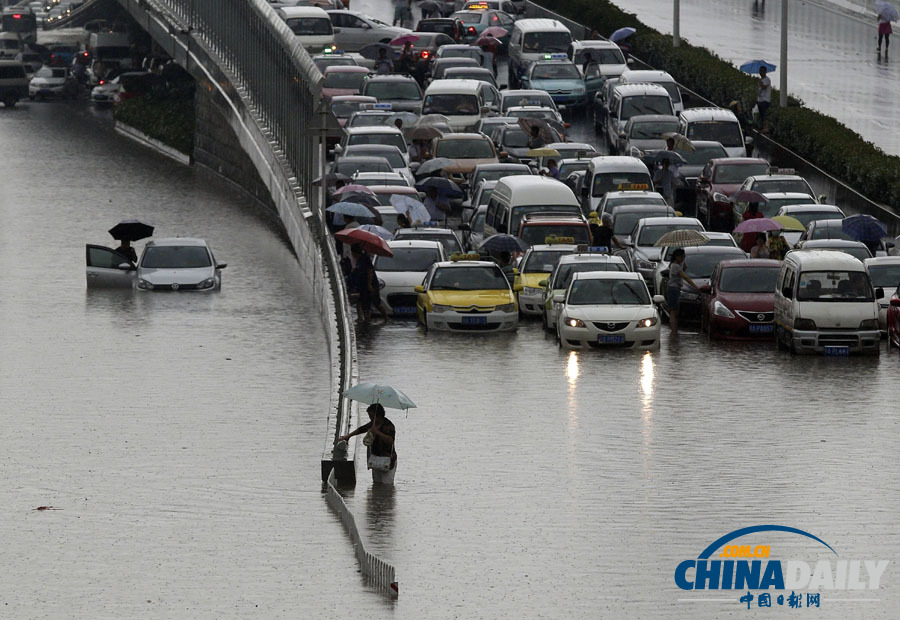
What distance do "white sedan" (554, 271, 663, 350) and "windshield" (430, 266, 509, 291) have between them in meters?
2.06

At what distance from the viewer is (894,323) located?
100 feet

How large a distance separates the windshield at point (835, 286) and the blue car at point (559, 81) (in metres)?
27.4

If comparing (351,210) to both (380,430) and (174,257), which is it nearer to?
(174,257)

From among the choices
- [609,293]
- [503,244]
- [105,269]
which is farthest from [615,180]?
[609,293]

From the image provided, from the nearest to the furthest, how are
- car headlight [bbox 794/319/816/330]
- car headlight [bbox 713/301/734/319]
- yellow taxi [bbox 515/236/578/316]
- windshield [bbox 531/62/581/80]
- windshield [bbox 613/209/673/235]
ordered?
1. car headlight [bbox 794/319/816/330]
2. car headlight [bbox 713/301/734/319]
3. yellow taxi [bbox 515/236/578/316]
4. windshield [bbox 613/209/673/235]
5. windshield [bbox 531/62/581/80]

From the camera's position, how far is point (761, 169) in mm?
42156

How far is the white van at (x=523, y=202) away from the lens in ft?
126

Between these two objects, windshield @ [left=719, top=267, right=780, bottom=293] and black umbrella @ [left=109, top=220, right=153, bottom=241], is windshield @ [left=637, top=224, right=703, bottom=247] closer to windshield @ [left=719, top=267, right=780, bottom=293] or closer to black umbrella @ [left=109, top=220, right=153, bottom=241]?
windshield @ [left=719, top=267, right=780, bottom=293]

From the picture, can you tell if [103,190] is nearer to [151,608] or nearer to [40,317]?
[40,317]

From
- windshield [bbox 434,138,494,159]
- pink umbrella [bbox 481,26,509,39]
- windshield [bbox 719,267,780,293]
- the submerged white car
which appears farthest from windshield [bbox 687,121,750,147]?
pink umbrella [bbox 481,26,509,39]

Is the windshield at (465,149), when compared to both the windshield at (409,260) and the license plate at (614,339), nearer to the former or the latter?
the windshield at (409,260)

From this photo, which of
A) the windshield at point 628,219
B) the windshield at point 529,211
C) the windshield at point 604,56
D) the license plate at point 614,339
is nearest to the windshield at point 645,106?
the windshield at point 604,56

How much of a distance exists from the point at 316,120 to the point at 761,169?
9.35m

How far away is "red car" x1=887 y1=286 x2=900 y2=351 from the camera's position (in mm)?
30422
